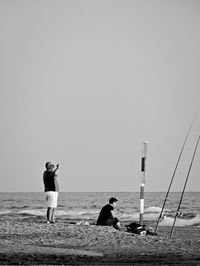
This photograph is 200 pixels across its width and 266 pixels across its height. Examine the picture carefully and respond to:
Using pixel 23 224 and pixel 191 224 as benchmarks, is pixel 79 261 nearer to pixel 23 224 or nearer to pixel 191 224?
pixel 23 224

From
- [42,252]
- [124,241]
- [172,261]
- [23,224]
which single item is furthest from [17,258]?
[23,224]

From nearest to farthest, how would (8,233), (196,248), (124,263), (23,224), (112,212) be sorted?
(124,263)
(196,248)
(8,233)
(23,224)
(112,212)

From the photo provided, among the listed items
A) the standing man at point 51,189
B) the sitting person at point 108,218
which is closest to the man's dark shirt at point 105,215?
the sitting person at point 108,218

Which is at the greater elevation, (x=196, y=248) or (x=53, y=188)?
(x=53, y=188)

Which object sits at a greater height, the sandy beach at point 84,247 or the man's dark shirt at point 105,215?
the man's dark shirt at point 105,215

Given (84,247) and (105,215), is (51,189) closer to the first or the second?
(105,215)

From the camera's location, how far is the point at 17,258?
9812 mm

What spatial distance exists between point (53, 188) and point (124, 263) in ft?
19.8

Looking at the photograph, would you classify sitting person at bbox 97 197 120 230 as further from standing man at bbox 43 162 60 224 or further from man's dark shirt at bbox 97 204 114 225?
standing man at bbox 43 162 60 224

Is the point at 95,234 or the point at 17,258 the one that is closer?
the point at 17,258

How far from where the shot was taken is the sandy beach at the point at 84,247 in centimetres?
989

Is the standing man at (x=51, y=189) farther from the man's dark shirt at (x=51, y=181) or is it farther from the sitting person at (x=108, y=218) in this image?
the sitting person at (x=108, y=218)

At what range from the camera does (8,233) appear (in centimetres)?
1284

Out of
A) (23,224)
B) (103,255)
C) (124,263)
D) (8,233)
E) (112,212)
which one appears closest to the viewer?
(124,263)
